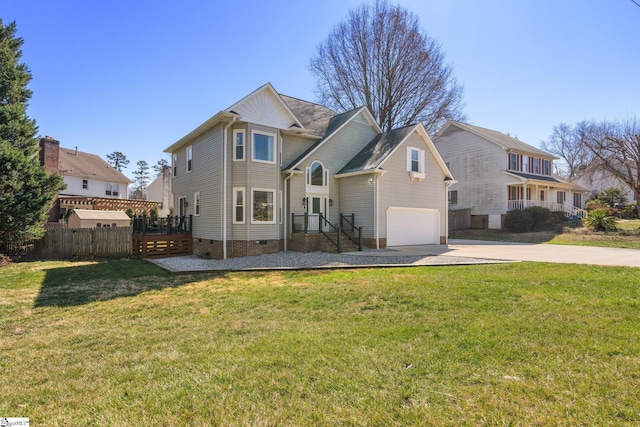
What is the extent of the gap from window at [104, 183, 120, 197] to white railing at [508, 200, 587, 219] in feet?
127

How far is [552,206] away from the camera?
28391 millimetres

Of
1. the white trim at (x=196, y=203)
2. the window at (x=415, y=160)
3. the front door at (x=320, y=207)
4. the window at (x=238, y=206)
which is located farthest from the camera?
the window at (x=415, y=160)

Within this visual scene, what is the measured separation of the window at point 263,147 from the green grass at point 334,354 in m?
8.54

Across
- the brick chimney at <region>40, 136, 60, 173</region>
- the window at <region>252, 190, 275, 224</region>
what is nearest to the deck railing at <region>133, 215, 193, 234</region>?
the window at <region>252, 190, 275, 224</region>

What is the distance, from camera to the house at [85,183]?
67.5ft

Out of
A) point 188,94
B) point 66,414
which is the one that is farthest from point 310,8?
point 66,414

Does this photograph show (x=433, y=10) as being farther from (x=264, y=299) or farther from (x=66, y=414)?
(x=66, y=414)

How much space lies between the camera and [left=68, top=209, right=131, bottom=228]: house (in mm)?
21328

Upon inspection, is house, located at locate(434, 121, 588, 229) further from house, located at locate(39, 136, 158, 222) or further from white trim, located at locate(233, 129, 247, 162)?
house, located at locate(39, 136, 158, 222)

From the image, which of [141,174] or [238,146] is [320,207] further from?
[141,174]

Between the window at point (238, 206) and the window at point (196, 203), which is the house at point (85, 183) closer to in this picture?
the window at point (196, 203)

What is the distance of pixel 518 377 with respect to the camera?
3266 mm

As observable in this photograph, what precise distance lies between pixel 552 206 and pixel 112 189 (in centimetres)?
→ 4291

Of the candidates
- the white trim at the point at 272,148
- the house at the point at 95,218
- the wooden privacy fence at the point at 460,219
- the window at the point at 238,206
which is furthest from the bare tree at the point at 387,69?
the house at the point at 95,218
